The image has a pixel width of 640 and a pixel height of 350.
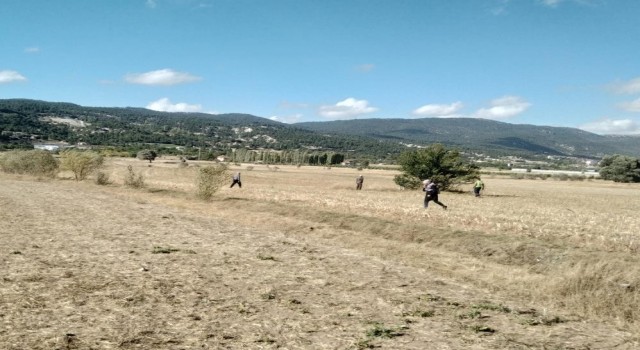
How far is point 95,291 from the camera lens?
33.6 feet

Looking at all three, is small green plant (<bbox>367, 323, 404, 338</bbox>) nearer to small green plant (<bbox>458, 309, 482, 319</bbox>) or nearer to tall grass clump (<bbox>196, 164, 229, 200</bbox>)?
small green plant (<bbox>458, 309, 482, 319</bbox>)

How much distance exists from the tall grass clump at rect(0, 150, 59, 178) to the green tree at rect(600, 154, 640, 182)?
111 m

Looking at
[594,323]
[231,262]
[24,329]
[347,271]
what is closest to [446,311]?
[594,323]

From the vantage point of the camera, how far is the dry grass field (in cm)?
827

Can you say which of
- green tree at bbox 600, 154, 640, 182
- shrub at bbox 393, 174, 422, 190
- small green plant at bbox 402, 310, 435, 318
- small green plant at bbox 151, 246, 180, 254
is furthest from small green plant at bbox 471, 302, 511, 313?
green tree at bbox 600, 154, 640, 182

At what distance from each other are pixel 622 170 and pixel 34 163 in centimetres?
11283

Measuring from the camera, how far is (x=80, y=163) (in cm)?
5319

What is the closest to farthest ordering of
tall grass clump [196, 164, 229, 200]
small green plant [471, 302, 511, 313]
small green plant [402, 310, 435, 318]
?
small green plant [402, 310, 435, 318] → small green plant [471, 302, 511, 313] → tall grass clump [196, 164, 229, 200]

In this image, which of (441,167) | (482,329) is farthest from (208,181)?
(482,329)

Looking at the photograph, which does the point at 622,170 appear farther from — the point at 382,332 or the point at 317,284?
the point at 382,332

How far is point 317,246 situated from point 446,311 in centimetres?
806

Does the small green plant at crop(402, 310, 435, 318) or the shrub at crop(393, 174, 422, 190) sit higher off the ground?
the shrub at crop(393, 174, 422, 190)

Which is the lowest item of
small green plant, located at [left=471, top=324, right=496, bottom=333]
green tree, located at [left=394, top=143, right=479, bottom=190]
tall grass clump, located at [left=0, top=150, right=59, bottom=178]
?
tall grass clump, located at [left=0, top=150, right=59, bottom=178]

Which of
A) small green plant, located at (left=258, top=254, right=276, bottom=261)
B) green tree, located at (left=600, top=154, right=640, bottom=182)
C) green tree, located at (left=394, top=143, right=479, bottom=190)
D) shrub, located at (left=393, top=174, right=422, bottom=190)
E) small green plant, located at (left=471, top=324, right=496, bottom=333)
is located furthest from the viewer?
green tree, located at (left=600, top=154, right=640, bottom=182)
